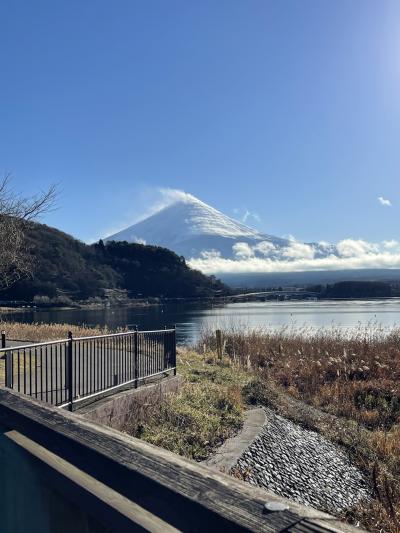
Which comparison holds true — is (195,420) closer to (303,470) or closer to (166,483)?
(303,470)

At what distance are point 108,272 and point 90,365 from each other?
402ft

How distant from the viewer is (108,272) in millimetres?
130375

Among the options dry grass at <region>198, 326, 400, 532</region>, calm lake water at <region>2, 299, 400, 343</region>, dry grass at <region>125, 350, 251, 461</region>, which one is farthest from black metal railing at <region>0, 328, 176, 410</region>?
calm lake water at <region>2, 299, 400, 343</region>

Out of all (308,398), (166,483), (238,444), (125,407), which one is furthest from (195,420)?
(166,483)

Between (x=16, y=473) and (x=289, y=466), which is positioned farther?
(x=289, y=466)

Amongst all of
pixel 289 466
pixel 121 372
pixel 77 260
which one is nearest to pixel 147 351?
pixel 121 372

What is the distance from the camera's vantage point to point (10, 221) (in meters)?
18.8

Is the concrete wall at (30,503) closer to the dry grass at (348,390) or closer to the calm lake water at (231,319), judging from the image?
the dry grass at (348,390)

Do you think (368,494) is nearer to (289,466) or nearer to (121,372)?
(289,466)

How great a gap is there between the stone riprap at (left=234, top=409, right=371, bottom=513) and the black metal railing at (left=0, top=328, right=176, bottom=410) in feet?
8.62

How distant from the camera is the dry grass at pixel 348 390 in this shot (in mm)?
7751

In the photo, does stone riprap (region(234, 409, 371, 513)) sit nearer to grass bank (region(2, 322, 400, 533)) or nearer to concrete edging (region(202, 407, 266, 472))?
concrete edging (region(202, 407, 266, 472))

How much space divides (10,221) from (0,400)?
54.1ft

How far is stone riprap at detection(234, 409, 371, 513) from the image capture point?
7294 millimetres
